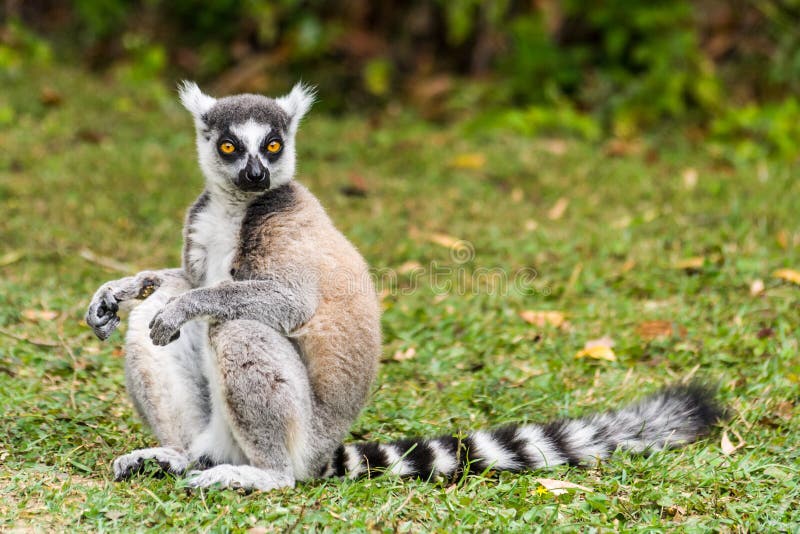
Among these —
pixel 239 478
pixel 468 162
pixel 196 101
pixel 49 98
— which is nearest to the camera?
pixel 239 478

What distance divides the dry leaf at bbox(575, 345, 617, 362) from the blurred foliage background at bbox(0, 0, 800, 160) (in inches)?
176

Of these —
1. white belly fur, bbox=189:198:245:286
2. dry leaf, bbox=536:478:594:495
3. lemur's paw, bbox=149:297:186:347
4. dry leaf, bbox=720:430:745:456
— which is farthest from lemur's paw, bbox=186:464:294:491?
dry leaf, bbox=720:430:745:456

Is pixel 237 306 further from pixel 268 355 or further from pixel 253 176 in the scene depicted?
pixel 253 176

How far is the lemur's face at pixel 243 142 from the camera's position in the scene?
380 cm

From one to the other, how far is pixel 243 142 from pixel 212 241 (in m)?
0.43

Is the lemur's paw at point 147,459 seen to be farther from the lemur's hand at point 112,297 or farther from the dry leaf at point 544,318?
the dry leaf at point 544,318

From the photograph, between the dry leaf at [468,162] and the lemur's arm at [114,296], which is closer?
the lemur's arm at [114,296]

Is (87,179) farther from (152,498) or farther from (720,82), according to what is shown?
(720,82)

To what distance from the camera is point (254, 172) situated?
147 inches

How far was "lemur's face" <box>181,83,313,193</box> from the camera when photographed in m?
3.80

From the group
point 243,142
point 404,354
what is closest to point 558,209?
point 404,354

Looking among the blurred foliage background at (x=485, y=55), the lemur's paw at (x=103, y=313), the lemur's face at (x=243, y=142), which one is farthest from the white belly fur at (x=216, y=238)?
the blurred foliage background at (x=485, y=55)

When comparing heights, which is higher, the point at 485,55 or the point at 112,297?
the point at 485,55

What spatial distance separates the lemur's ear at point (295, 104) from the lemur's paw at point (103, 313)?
1.08 meters
